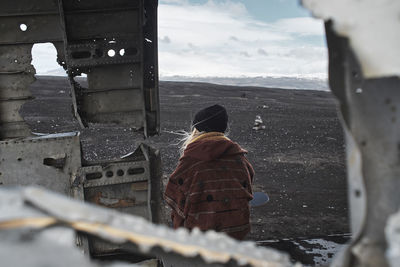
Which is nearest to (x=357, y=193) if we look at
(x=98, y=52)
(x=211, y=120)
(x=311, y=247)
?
(x=211, y=120)

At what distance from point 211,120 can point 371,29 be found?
2212mm

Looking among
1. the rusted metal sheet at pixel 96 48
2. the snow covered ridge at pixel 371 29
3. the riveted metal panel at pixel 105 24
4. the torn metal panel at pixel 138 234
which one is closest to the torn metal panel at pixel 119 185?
the rusted metal sheet at pixel 96 48

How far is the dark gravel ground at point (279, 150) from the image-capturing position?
21.3 feet

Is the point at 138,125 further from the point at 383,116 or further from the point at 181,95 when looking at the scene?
the point at 181,95

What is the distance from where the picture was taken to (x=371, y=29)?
1.15 m

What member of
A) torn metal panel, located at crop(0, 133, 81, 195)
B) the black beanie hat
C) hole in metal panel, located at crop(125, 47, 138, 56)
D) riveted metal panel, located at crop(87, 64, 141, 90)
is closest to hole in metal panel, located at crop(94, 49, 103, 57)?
riveted metal panel, located at crop(87, 64, 141, 90)

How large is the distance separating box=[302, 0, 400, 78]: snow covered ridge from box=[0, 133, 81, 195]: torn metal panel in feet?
→ 10.7

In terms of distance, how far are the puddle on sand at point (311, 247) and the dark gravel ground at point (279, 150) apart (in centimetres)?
21

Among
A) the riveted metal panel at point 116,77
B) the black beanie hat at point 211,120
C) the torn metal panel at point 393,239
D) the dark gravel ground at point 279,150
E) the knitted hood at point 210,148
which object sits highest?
the torn metal panel at point 393,239

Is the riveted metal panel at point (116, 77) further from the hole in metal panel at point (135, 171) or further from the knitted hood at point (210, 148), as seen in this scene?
the knitted hood at point (210, 148)

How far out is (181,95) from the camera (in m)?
25.6

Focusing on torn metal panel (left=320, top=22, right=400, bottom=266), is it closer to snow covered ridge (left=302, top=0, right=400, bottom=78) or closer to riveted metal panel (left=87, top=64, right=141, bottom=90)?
snow covered ridge (left=302, top=0, right=400, bottom=78)

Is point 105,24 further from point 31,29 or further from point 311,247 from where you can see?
point 311,247

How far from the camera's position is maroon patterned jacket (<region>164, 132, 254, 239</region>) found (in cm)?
317
